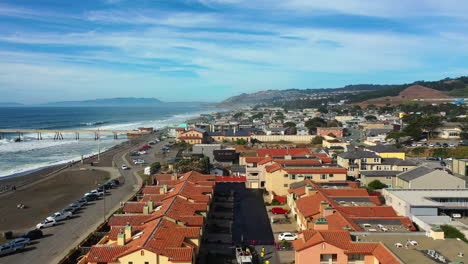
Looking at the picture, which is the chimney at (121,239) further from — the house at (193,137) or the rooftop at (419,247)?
the house at (193,137)

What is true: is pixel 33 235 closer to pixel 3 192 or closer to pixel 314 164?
pixel 3 192

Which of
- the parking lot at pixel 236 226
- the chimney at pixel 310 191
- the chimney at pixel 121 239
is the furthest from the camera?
the chimney at pixel 310 191

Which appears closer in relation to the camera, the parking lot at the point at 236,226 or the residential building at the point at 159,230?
the residential building at the point at 159,230

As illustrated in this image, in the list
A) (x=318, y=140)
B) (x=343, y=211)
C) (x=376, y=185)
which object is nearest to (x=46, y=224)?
Answer: (x=343, y=211)

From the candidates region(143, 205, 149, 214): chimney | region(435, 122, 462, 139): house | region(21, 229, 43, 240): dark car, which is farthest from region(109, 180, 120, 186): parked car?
region(435, 122, 462, 139): house

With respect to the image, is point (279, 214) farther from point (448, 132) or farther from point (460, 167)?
point (448, 132)

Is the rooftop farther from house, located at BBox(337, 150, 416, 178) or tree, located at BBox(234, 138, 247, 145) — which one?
tree, located at BBox(234, 138, 247, 145)

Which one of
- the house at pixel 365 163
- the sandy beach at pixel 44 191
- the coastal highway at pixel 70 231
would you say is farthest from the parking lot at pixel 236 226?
the sandy beach at pixel 44 191
